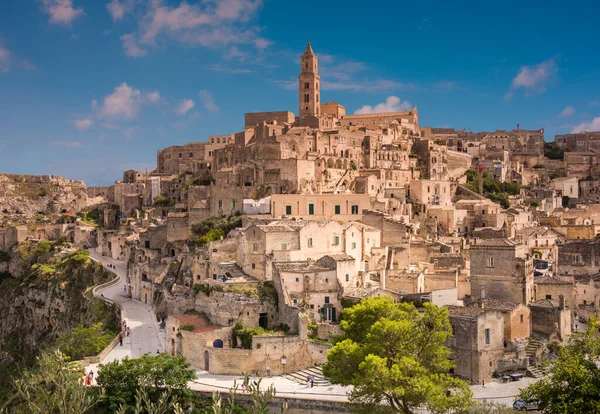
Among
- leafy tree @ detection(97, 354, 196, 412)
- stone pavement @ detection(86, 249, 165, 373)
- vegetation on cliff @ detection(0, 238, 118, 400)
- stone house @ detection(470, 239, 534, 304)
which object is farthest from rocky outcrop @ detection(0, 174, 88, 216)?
stone house @ detection(470, 239, 534, 304)

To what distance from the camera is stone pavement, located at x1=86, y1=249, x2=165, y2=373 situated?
36041 mm

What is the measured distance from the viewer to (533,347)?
103 ft

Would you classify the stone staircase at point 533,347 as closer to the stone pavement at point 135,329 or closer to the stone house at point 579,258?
the stone house at point 579,258

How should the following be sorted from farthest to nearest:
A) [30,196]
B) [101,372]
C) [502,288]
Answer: [30,196] → [502,288] → [101,372]

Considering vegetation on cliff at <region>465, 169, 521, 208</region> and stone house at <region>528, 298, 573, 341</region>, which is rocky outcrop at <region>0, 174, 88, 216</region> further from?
stone house at <region>528, 298, 573, 341</region>

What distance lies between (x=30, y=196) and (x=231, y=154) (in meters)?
50.7

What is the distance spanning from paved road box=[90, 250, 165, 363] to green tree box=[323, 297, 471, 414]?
13882mm

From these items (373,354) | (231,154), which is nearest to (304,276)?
(373,354)

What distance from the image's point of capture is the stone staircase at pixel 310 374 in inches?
1177

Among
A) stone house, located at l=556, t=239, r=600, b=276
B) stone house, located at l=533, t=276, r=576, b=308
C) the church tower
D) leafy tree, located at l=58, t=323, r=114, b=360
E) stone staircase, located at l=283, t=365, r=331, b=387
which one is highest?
the church tower

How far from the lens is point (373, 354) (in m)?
25.2

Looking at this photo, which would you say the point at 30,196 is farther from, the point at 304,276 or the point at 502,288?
the point at 502,288

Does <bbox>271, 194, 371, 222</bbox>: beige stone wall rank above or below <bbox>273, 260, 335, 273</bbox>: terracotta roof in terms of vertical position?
above

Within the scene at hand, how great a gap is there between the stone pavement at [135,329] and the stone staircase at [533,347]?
20448mm
